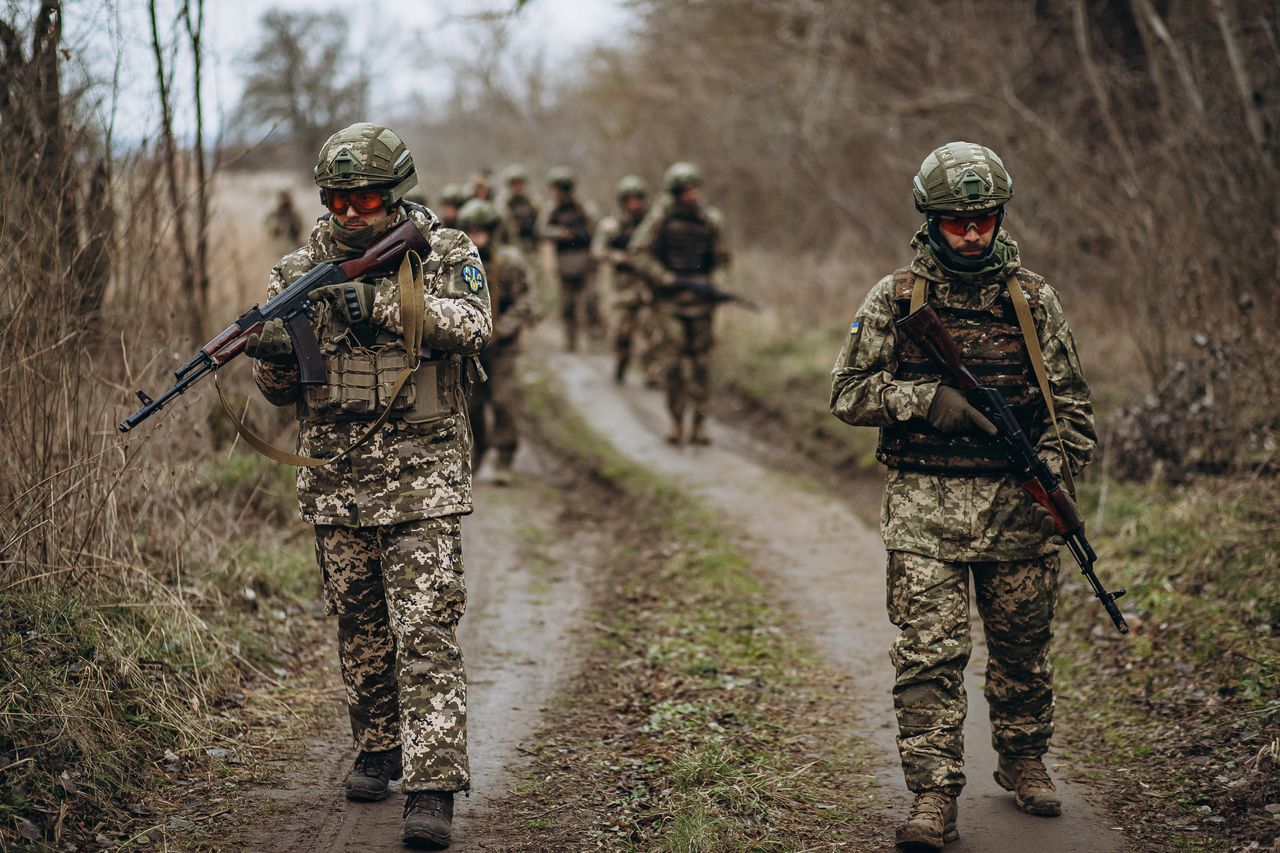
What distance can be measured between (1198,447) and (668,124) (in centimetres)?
1587

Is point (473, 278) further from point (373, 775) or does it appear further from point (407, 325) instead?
point (373, 775)

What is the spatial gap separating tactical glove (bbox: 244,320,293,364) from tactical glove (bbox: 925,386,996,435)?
2.06 metres

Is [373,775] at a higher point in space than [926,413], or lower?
lower

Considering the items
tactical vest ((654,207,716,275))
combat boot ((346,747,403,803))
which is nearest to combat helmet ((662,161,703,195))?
tactical vest ((654,207,716,275))

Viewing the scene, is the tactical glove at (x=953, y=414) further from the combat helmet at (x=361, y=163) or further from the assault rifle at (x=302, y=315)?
the combat helmet at (x=361, y=163)

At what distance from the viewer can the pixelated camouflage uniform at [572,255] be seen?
51.4ft

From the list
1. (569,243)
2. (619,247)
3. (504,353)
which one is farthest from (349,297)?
(569,243)

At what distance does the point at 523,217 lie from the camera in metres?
16.9

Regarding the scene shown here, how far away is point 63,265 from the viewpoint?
5.01 meters

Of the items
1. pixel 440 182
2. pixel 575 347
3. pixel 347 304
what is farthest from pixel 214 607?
pixel 440 182

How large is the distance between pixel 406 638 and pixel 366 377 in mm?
843

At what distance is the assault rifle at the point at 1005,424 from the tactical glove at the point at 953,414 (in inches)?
3.1

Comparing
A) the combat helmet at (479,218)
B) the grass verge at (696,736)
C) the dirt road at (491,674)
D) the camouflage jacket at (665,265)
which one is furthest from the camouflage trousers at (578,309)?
the grass verge at (696,736)

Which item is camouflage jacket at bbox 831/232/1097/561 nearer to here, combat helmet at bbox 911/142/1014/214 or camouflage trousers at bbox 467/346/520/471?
combat helmet at bbox 911/142/1014/214
